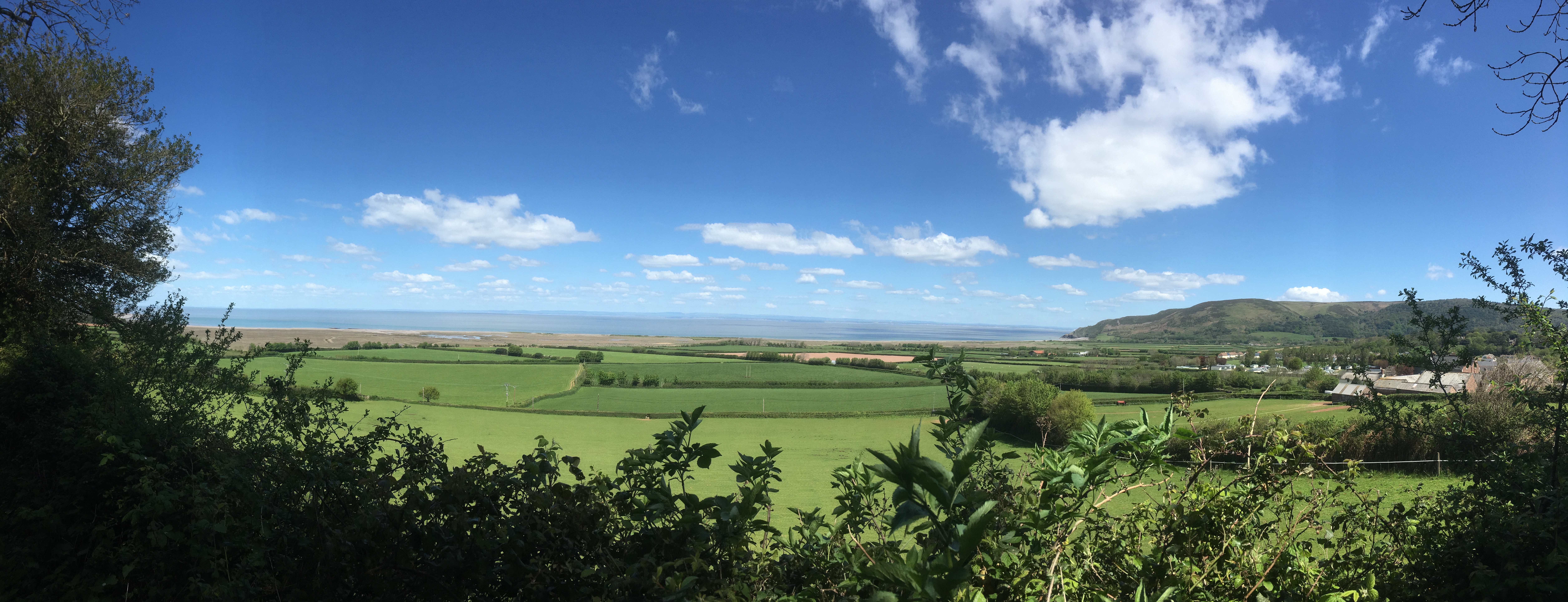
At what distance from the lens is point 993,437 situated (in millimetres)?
1188

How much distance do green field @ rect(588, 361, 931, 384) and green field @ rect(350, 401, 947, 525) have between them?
9602mm

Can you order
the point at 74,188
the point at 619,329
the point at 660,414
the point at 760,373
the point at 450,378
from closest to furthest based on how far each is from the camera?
1. the point at 74,188
2. the point at 660,414
3. the point at 450,378
4. the point at 760,373
5. the point at 619,329

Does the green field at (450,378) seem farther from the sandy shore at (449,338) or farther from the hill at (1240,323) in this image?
the hill at (1240,323)

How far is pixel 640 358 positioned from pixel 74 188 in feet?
135

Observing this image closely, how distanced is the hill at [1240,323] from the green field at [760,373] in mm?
21686

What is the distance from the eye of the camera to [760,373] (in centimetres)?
3878

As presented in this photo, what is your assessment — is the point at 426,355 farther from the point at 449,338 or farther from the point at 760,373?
the point at 449,338

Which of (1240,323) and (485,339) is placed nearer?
(1240,323)

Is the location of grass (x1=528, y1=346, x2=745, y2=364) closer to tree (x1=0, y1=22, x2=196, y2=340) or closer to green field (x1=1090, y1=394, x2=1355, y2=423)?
green field (x1=1090, y1=394, x2=1355, y2=423)

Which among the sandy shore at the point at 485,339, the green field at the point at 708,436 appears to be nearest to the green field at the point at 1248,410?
the green field at the point at 708,436

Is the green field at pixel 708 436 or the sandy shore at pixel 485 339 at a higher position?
the sandy shore at pixel 485 339

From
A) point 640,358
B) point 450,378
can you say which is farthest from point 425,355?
point 640,358

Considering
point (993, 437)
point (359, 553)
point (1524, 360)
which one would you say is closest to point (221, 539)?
point (359, 553)

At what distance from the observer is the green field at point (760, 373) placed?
35.8 m
